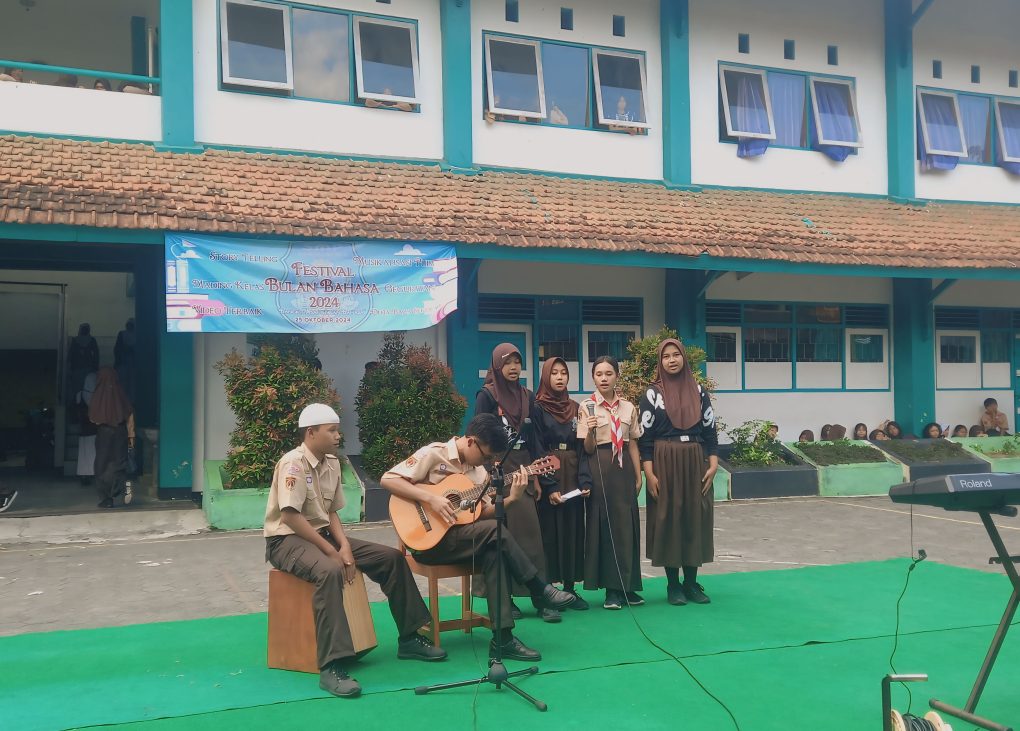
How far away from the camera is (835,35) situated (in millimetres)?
15766

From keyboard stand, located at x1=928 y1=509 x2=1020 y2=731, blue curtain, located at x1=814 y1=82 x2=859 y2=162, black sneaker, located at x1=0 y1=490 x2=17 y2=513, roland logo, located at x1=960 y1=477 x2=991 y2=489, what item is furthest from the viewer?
blue curtain, located at x1=814 y1=82 x2=859 y2=162

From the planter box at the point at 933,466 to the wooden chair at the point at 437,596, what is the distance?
9583 mm

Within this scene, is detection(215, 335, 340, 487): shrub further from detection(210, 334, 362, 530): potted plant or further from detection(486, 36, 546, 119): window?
detection(486, 36, 546, 119): window

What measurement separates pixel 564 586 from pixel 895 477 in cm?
868

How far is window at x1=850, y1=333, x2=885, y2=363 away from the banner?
7.57 meters

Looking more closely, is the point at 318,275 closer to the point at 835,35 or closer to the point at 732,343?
the point at 732,343

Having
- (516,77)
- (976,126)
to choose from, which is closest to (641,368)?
(516,77)

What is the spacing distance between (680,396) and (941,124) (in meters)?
12.2

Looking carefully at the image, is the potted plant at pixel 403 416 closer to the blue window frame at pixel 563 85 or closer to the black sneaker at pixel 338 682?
the blue window frame at pixel 563 85

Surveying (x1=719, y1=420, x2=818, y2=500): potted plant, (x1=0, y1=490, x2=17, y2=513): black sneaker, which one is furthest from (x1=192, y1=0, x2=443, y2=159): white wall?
(x1=719, y1=420, x2=818, y2=500): potted plant

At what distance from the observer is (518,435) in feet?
20.0

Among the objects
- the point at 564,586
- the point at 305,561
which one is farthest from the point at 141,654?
the point at 564,586

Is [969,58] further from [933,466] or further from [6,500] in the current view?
[6,500]

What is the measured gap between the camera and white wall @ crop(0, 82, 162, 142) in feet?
37.3
